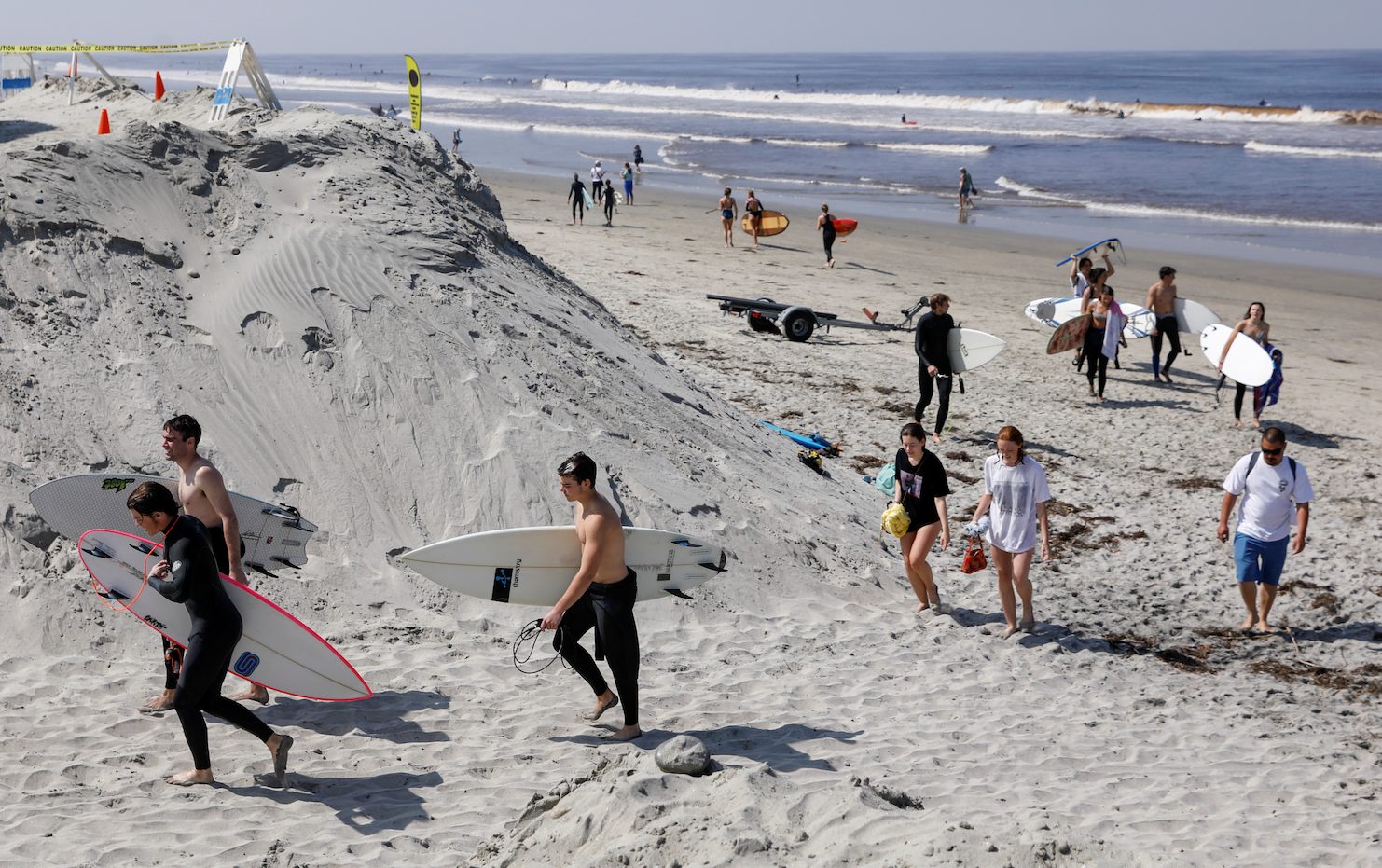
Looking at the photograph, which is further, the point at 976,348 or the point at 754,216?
the point at 754,216

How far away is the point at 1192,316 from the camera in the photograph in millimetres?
15844

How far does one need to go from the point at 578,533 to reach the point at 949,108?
79.8 m

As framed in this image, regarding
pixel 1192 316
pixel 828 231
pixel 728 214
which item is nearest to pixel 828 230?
pixel 828 231

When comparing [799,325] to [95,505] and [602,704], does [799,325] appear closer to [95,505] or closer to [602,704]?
[602,704]

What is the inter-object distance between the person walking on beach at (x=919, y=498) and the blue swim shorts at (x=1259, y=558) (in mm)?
2030

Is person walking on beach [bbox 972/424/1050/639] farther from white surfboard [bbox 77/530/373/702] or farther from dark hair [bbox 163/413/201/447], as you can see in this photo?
dark hair [bbox 163/413/201/447]

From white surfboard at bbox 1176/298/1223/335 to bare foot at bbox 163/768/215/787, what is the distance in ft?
45.5

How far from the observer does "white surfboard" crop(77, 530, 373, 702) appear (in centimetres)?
555

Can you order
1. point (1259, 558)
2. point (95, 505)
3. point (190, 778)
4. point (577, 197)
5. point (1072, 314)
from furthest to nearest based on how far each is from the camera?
1. point (577, 197)
2. point (1072, 314)
3. point (1259, 558)
4. point (95, 505)
5. point (190, 778)

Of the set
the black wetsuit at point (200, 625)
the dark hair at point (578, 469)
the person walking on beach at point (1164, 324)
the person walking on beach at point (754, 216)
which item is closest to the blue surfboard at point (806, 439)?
the person walking on beach at point (1164, 324)

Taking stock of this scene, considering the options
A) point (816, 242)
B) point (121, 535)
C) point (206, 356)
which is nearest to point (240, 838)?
point (121, 535)

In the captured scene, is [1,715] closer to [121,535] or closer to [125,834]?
[121,535]

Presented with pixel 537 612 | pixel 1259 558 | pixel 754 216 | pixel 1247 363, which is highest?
pixel 754 216

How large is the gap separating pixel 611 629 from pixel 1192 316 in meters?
12.8
